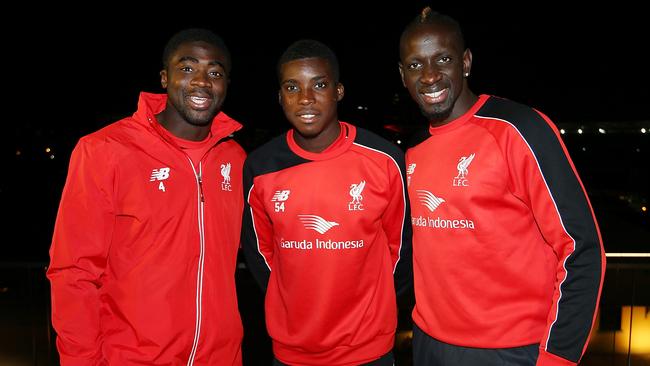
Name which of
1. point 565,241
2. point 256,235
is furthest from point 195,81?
point 565,241

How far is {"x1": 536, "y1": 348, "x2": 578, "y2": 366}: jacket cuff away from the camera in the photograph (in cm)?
181

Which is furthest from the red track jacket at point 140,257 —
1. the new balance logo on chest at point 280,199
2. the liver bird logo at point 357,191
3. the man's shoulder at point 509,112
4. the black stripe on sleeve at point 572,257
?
the black stripe on sleeve at point 572,257

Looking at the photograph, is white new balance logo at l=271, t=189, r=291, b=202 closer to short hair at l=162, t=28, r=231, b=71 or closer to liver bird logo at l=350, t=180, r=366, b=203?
liver bird logo at l=350, t=180, r=366, b=203

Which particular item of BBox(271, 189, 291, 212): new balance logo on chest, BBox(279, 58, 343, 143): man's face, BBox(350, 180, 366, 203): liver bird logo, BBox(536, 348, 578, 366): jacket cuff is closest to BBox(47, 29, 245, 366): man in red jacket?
BBox(271, 189, 291, 212): new balance logo on chest

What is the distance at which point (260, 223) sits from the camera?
2.67 metres

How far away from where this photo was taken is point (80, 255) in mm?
1930

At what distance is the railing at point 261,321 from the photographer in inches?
146

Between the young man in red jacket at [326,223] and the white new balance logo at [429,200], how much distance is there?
251 millimetres

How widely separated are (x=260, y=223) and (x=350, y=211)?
584 mm

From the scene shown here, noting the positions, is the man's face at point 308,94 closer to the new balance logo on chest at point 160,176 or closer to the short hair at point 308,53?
the short hair at point 308,53

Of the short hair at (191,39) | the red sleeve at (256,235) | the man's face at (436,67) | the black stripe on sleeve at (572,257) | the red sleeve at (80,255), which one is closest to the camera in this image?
the black stripe on sleeve at (572,257)

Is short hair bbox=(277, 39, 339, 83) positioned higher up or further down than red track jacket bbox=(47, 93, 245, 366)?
higher up

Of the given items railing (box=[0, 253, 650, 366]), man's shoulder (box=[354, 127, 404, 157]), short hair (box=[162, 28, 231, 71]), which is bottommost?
railing (box=[0, 253, 650, 366])

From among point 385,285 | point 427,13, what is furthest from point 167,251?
point 427,13
